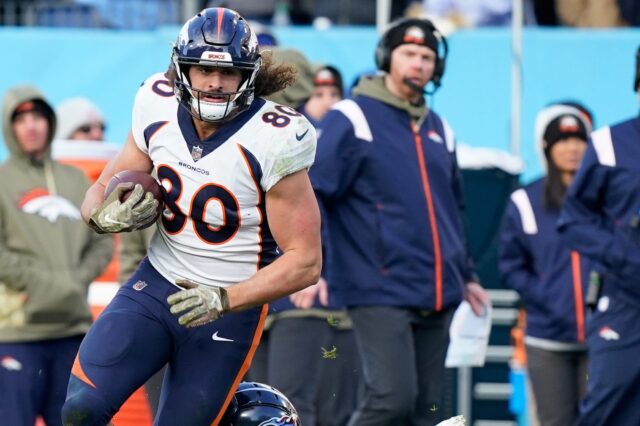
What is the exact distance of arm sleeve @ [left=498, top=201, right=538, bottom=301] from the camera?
328 inches

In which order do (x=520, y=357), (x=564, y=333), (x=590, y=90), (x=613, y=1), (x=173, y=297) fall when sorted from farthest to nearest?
(x=613, y=1) < (x=590, y=90) < (x=520, y=357) < (x=564, y=333) < (x=173, y=297)

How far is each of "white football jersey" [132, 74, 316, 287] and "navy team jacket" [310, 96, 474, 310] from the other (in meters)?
1.48

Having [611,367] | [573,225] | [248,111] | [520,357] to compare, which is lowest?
[520,357]

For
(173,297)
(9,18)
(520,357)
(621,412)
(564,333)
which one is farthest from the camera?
(9,18)

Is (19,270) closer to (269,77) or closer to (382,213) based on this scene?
(382,213)

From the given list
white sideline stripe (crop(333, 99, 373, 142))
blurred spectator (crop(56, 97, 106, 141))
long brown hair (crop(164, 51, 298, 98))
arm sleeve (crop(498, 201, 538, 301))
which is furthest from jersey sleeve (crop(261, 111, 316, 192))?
blurred spectator (crop(56, 97, 106, 141))

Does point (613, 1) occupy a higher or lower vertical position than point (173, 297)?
higher

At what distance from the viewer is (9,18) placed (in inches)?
480

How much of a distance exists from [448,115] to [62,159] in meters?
2.81

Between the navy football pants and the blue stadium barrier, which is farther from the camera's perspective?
the blue stadium barrier

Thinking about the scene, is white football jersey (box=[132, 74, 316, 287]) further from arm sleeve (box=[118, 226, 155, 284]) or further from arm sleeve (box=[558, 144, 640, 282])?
arm sleeve (box=[558, 144, 640, 282])

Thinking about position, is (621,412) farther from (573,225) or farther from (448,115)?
(448,115)

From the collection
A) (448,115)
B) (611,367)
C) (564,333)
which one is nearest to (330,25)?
(448,115)

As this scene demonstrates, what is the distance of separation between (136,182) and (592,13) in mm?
6957
